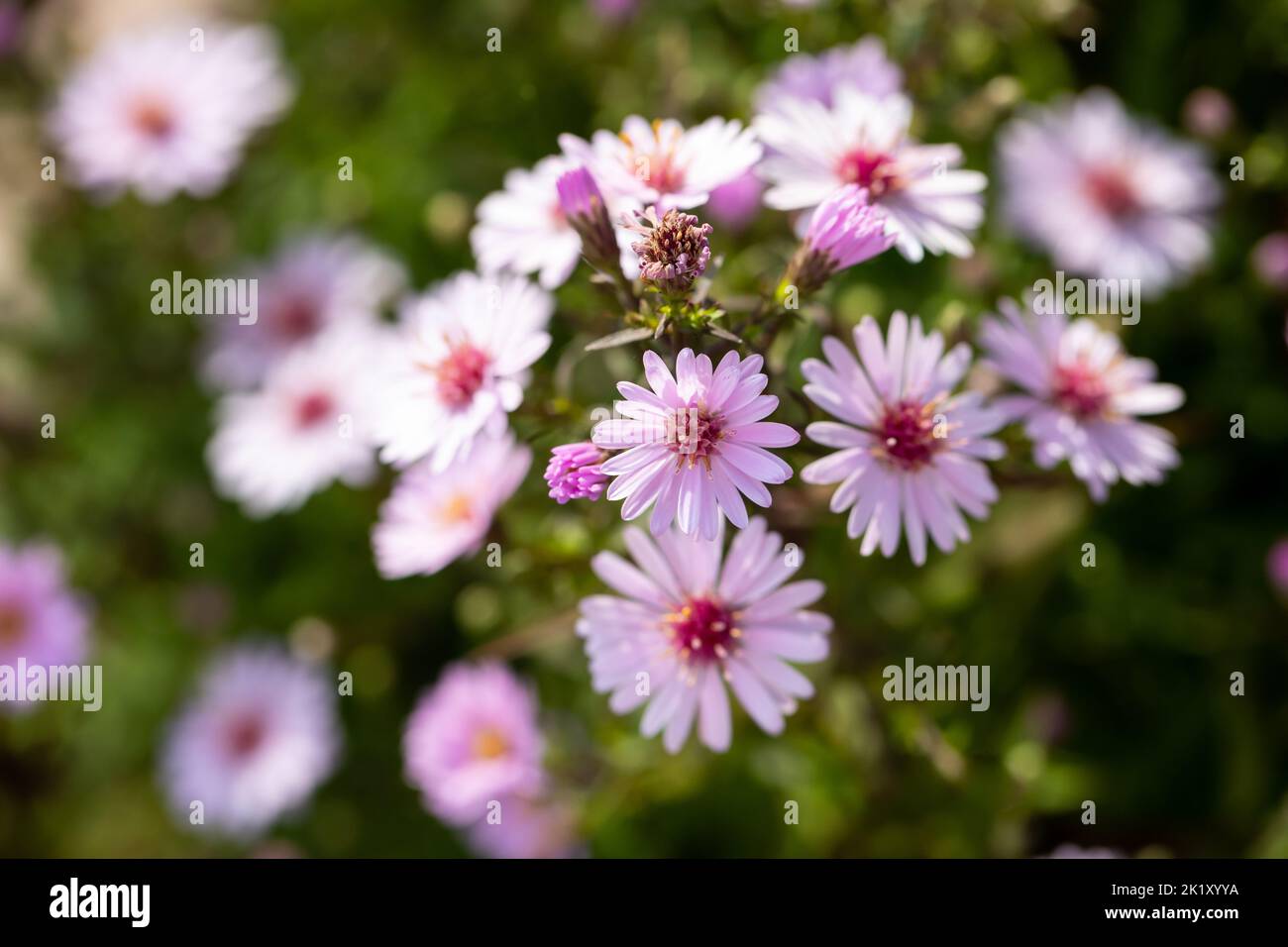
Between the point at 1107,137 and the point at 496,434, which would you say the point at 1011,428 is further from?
the point at 1107,137

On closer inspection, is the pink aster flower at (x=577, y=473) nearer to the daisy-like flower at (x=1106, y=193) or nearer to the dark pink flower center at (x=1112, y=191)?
the daisy-like flower at (x=1106, y=193)

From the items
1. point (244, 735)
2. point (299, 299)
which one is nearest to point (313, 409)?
point (299, 299)

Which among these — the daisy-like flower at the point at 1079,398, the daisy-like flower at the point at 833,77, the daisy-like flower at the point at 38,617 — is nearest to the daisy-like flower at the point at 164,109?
the daisy-like flower at the point at 38,617

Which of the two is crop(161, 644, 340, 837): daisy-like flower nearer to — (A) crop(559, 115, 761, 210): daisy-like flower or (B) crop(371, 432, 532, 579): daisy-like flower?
(B) crop(371, 432, 532, 579): daisy-like flower

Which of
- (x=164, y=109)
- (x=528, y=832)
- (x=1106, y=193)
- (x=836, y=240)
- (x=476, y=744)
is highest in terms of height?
(x=164, y=109)

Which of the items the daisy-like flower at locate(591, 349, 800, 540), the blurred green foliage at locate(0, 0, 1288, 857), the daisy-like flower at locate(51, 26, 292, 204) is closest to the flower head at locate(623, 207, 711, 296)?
the daisy-like flower at locate(591, 349, 800, 540)

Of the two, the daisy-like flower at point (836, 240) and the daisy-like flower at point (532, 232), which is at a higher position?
the daisy-like flower at point (532, 232)

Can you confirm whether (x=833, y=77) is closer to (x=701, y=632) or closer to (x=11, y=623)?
(x=701, y=632)
